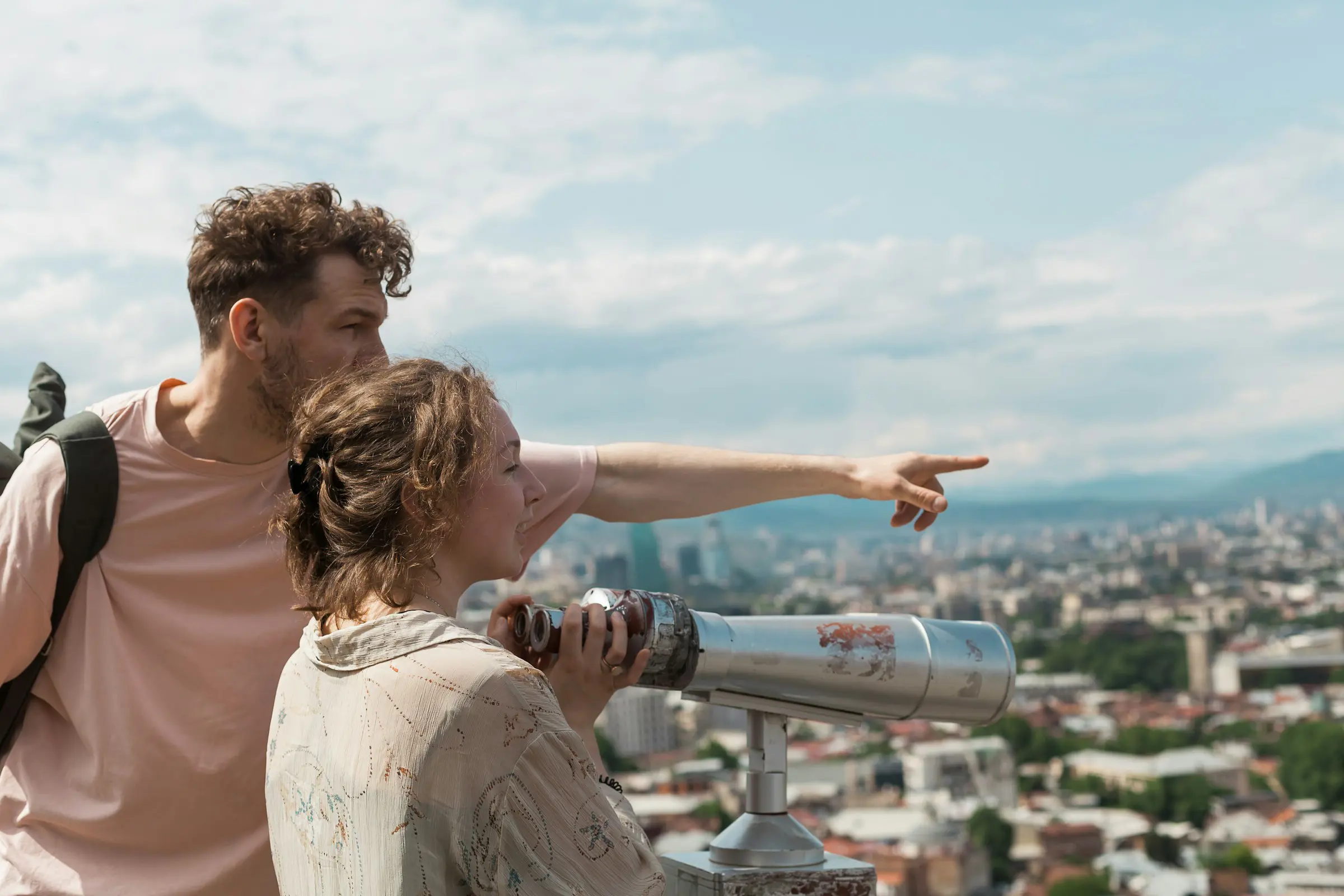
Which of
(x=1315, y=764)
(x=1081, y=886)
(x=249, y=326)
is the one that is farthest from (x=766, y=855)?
(x=1315, y=764)

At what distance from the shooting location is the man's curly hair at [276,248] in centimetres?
180

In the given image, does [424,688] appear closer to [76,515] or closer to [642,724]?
[76,515]

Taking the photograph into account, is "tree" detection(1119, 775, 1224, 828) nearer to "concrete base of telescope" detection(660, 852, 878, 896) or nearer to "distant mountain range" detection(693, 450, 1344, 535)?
"concrete base of telescope" detection(660, 852, 878, 896)

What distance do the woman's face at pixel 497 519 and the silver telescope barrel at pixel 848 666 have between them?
0.25 meters

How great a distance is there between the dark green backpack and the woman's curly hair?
1.73 ft

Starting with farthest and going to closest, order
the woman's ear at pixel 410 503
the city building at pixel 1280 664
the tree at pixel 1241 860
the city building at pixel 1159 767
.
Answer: the city building at pixel 1280 664, the city building at pixel 1159 767, the tree at pixel 1241 860, the woman's ear at pixel 410 503

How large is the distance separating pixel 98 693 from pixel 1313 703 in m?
57.4

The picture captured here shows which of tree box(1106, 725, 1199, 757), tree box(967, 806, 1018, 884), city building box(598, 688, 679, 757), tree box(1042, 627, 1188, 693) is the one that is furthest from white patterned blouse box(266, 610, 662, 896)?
tree box(1042, 627, 1188, 693)

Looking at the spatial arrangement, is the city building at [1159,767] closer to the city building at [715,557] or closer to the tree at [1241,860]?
the tree at [1241,860]

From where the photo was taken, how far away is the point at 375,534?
1253 millimetres

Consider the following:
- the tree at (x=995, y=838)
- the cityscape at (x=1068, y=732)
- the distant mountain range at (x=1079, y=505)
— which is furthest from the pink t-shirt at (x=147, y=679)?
the distant mountain range at (x=1079, y=505)

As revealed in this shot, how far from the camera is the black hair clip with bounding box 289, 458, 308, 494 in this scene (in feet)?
4.31

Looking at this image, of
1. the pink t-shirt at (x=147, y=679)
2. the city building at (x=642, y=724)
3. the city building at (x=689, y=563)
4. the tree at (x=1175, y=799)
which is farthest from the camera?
the city building at (x=689, y=563)

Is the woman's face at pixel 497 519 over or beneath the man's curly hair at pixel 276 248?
beneath
